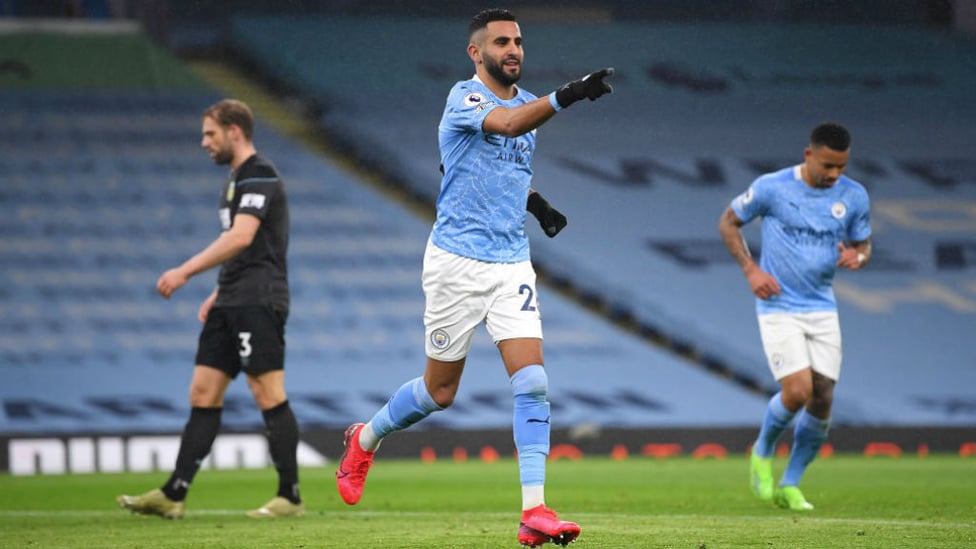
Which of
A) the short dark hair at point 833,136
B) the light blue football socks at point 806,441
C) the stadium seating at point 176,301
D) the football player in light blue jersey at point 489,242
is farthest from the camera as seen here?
the stadium seating at point 176,301

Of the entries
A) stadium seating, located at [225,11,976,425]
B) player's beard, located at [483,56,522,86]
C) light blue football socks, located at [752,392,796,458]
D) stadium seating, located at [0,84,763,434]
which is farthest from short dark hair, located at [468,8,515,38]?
stadium seating, located at [225,11,976,425]

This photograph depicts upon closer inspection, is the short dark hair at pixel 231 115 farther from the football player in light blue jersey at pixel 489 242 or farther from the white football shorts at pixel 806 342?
the white football shorts at pixel 806 342

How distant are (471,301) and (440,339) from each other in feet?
0.80

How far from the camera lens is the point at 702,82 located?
22234mm

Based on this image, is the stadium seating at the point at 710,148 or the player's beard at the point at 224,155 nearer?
the player's beard at the point at 224,155

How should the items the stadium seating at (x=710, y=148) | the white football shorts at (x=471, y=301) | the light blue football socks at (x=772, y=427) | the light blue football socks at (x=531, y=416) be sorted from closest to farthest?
the light blue football socks at (x=531, y=416) < the white football shorts at (x=471, y=301) < the light blue football socks at (x=772, y=427) < the stadium seating at (x=710, y=148)

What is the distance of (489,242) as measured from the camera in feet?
21.0

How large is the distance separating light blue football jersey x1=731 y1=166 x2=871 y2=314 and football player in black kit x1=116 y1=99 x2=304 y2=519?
2934 mm

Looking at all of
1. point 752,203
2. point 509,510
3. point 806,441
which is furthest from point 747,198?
point 509,510

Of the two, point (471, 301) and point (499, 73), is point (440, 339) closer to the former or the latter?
point (471, 301)

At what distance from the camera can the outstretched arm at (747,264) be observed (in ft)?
29.6

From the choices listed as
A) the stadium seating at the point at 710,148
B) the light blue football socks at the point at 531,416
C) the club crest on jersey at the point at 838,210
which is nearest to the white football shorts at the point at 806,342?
the club crest on jersey at the point at 838,210

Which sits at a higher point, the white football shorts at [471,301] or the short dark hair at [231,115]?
the short dark hair at [231,115]

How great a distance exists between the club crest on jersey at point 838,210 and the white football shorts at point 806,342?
599mm
